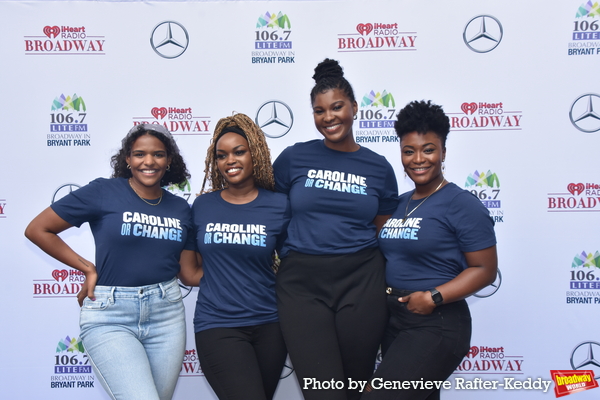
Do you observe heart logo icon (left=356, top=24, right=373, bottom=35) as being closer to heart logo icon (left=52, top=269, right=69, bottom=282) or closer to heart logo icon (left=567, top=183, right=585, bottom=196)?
heart logo icon (left=567, top=183, right=585, bottom=196)

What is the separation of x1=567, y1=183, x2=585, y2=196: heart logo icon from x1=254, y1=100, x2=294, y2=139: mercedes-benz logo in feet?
6.57

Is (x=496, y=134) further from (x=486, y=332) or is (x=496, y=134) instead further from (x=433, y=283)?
(x=433, y=283)

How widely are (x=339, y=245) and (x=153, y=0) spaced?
2317mm

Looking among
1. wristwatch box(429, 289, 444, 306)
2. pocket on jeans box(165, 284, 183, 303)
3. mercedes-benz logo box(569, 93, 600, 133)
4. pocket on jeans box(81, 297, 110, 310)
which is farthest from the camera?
mercedes-benz logo box(569, 93, 600, 133)

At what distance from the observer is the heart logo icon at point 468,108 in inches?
115

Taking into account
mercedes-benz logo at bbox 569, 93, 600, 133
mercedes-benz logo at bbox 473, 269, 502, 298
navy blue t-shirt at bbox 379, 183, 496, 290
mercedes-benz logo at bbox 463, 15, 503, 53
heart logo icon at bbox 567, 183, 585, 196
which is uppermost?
mercedes-benz logo at bbox 463, 15, 503, 53

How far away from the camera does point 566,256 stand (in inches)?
113

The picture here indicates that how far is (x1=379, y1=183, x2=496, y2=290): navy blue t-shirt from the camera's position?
1.64 m

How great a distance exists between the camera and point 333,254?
180 cm

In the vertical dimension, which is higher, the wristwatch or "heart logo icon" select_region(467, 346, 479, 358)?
the wristwatch

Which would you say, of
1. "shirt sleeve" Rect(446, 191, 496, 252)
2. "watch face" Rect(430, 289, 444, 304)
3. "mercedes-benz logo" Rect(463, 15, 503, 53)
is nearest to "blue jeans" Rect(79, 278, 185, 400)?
"watch face" Rect(430, 289, 444, 304)

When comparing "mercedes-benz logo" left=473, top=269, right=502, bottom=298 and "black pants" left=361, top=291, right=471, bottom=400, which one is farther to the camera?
"mercedes-benz logo" left=473, top=269, right=502, bottom=298

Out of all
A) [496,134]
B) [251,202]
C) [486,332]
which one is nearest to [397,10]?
[496,134]

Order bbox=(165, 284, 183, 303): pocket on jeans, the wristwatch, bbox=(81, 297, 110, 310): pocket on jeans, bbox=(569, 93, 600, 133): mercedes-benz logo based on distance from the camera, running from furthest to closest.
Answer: bbox=(569, 93, 600, 133): mercedes-benz logo
bbox=(165, 284, 183, 303): pocket on jeans
bbox=(81, 297, 110, 310): pocket on jeans
the wristwatch
